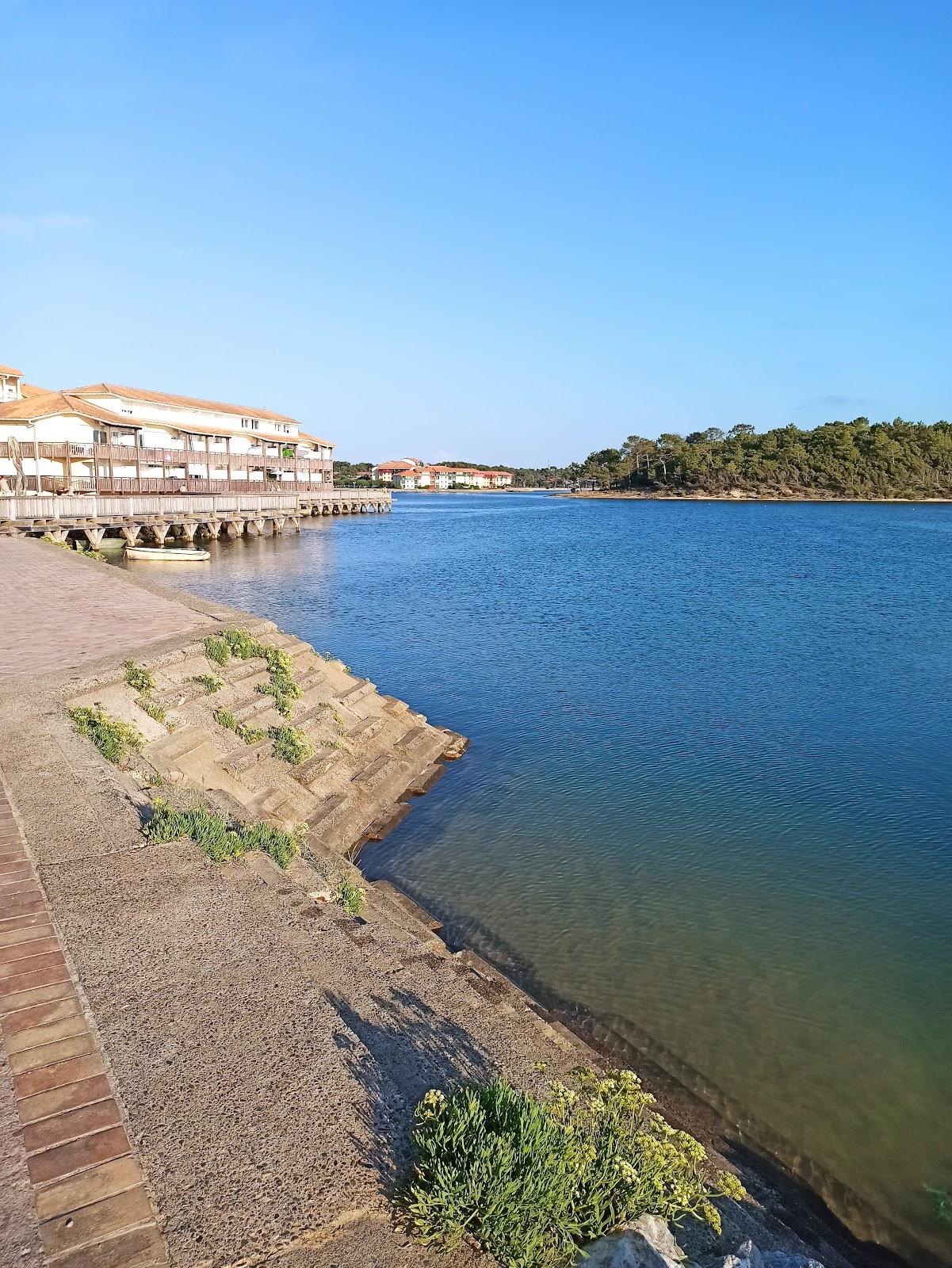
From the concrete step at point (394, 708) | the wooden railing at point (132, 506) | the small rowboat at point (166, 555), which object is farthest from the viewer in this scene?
the small rowboat at point (166, 555)

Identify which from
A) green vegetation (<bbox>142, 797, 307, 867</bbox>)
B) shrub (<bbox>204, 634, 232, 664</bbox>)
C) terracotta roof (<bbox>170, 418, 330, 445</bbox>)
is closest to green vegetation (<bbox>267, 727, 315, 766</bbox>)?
shrub (<bbox>204, 634, 232, 664</bbox>)

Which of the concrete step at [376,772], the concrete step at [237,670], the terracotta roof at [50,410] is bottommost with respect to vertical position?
the concrete step at [376,772]

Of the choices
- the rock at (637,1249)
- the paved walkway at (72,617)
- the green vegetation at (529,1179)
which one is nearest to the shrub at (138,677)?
the paved walkway at (72,617)

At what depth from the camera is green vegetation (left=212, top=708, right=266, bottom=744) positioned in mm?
12750

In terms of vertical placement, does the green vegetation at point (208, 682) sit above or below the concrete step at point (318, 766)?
above

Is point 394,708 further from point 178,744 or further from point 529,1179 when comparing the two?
point 529,1179

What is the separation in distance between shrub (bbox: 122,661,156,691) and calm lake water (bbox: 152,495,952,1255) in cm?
427

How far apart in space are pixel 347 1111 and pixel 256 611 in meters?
26.7

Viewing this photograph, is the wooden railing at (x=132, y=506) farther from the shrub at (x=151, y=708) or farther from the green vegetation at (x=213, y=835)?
the green vegetation at (x=213, y=835)

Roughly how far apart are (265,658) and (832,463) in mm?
147970

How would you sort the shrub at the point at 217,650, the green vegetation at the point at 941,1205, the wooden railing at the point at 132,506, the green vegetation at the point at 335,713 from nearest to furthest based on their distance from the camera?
the green vegetation at the point at 941,1205 < the shrub at the point at 217,650 < the green vegetation at the point at 335,713 < the wooden railing at the point at 132,506

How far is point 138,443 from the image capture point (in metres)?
58.4

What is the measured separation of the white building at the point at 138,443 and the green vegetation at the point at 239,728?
43.4 m

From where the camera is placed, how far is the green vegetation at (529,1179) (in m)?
3.78
